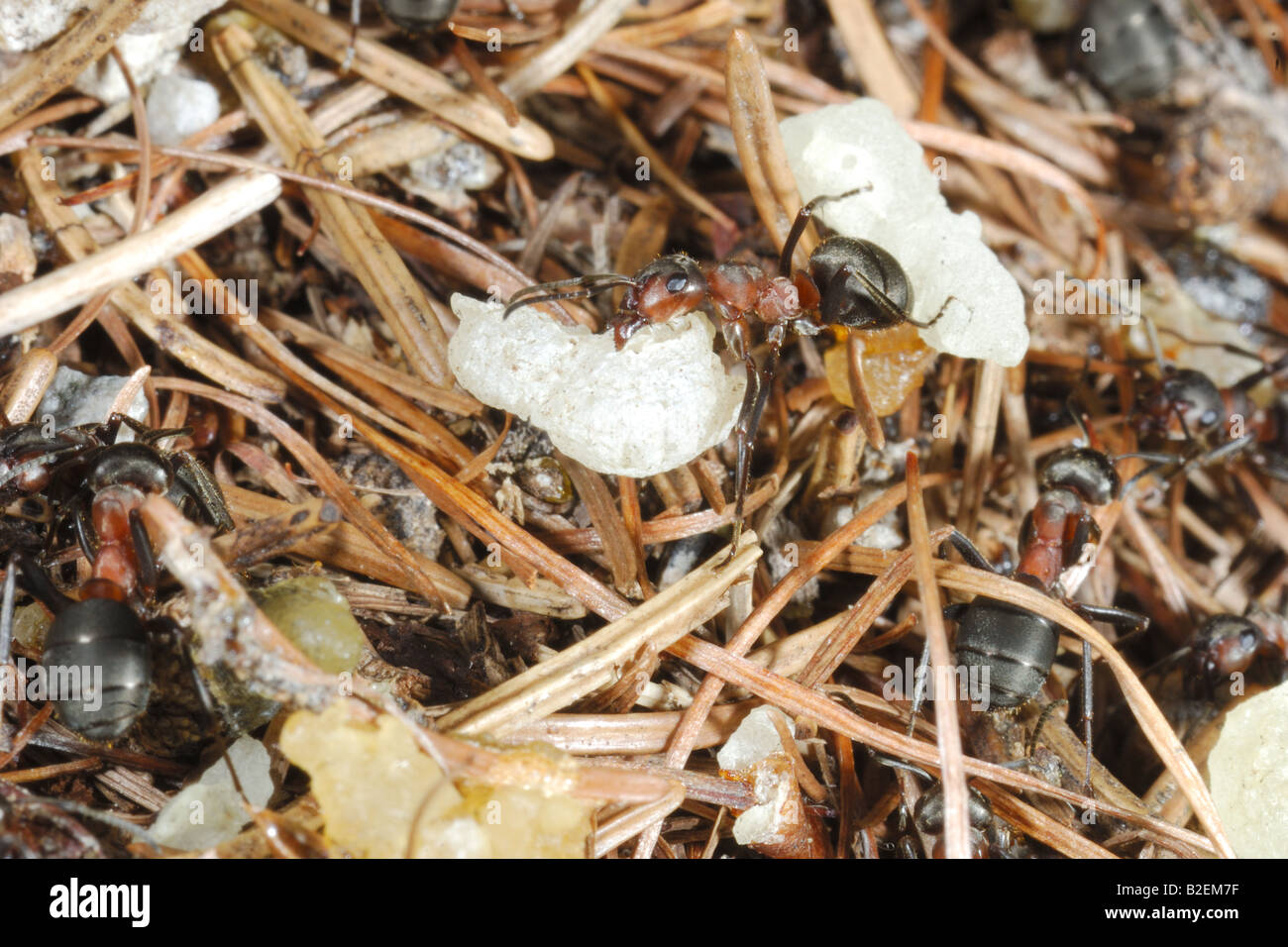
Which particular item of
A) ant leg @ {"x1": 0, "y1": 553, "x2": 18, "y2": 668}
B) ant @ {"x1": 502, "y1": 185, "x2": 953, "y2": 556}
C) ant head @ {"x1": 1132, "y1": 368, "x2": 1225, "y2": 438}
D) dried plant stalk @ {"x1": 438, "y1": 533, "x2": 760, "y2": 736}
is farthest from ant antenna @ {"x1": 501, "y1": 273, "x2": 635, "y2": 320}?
ant head @ {"x1": 1132, "y1": 368, "x2": 1225, "y2": 438}

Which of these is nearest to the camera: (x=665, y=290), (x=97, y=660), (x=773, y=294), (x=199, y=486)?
(x=97, y=660)

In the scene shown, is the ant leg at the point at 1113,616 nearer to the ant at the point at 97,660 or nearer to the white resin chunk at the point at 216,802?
the white resin chunk at the point at 216,802

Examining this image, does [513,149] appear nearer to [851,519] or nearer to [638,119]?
[638,119]

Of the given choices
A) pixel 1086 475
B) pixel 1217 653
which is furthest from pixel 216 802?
pixel 1217 653

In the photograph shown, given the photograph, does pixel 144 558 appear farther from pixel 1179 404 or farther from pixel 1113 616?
pixel 1179 404
